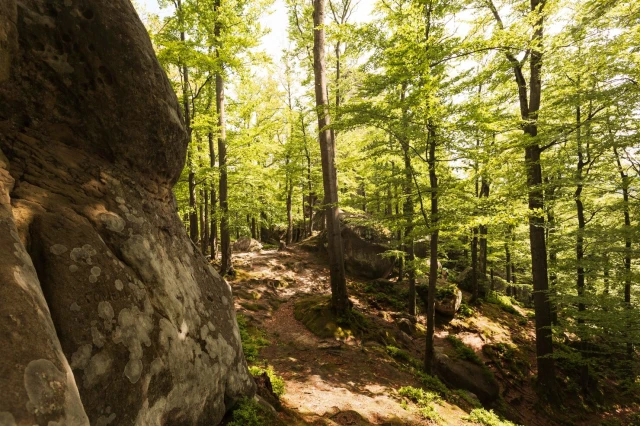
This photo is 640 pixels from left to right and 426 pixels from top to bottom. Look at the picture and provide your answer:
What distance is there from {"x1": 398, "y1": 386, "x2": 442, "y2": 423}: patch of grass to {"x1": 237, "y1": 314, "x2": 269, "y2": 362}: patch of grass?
12.7 ft

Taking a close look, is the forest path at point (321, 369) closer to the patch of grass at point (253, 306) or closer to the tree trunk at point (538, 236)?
the patch of grass at point (253, 306)

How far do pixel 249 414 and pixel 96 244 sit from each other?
10.2 ft

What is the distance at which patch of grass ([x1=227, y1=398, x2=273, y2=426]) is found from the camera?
4.19 meters

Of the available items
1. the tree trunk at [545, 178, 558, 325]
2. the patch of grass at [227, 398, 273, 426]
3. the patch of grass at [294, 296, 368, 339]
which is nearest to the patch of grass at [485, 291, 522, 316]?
the tree trunk at [545, 178, 558, 325]

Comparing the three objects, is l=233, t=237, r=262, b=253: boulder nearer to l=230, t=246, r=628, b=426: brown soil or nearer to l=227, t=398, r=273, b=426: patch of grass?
l=230, t=246, r=628, b=426: brown soil

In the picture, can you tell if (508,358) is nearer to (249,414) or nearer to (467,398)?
(467,398)

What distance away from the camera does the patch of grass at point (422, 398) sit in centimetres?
687

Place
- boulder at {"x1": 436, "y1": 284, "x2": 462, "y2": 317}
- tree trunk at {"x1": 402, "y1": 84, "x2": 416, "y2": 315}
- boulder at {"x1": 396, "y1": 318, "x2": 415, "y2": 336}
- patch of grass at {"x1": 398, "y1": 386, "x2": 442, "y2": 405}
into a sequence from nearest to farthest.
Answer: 1. patch of grass at {"x1": 398, "y1": 386, "x2": 442, "y2": 405}
2. tree trunk at {"x1": 402, "y1": 84, "x2": 416, "y2": 315}
3. boulder at {"x1": 396, "y1": 318, "x2": 415, "y2": 336}
4. boulder at {"x1": 436, "y1": 284, "x2": 462, "y2": 317}

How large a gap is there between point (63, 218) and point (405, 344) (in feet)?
37.4

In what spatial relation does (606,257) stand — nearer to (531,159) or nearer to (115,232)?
(531,159)

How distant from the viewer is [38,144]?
11.0 ft

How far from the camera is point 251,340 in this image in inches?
352

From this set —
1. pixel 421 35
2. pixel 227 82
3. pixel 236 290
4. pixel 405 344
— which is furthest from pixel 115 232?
pixel 227 82

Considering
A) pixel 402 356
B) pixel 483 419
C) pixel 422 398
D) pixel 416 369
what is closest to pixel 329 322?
pixel 402 356
